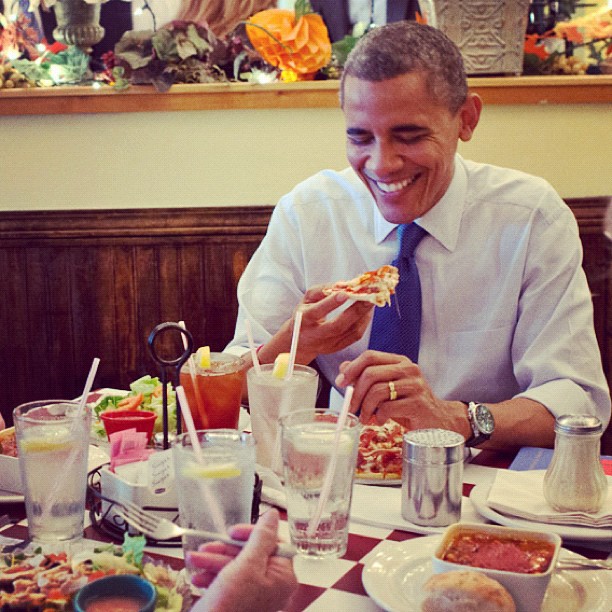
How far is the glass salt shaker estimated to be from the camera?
4.33 feet

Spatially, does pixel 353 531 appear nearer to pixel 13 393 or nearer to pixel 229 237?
pixel 229 237

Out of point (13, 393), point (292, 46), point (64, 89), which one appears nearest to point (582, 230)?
point (292, 46)

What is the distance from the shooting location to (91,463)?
1578mm

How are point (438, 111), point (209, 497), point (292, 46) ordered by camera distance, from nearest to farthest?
1. point (209, 497)
2. point (438, 111)
3. point (292, 46)

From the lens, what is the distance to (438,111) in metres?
2.09

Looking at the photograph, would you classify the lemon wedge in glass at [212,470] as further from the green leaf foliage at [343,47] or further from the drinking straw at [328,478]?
the green leaf foliage at [343,47]

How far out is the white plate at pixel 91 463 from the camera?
4.62 ft

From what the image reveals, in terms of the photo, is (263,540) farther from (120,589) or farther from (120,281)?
(120,281)

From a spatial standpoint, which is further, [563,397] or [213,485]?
[563,397]

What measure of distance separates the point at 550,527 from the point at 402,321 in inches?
36.6

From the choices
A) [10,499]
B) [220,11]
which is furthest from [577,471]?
[220,11]

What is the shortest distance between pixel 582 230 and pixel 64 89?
1.91 metres

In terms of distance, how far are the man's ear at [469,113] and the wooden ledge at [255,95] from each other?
3.09ft

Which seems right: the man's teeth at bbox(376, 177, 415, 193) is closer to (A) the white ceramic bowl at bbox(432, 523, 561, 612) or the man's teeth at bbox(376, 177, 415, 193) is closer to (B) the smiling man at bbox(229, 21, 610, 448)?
(B) the smiling man at bbox(229, 21, 610, 448)
